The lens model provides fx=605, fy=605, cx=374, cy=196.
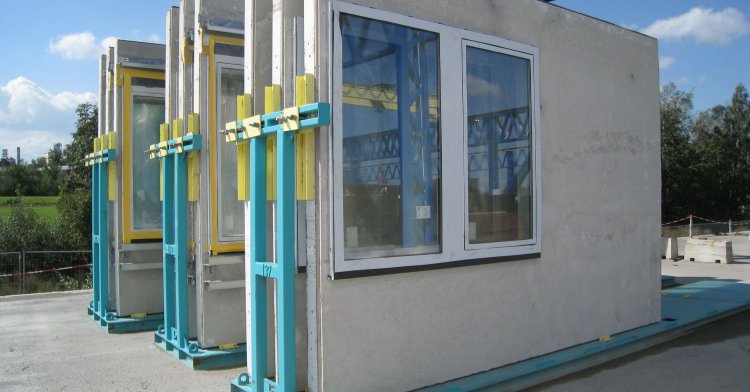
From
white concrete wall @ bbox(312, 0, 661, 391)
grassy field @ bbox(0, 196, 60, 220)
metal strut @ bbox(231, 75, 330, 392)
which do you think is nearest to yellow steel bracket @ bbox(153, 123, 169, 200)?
metal strut @ bbox(231, 75, 330, 392)

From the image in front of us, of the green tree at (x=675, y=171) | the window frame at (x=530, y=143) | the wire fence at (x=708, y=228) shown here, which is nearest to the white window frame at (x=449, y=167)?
the window frame at (x=530, y=143)

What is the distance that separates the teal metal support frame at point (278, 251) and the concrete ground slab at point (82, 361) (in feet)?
3.39

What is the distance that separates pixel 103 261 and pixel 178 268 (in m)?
2.32

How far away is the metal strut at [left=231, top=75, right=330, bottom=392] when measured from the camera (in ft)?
12.6

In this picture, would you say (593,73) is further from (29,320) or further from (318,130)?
(29,320)

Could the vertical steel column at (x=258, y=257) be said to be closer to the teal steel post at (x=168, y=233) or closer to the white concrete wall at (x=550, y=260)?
the white concrete wall at (x=550, y=260)

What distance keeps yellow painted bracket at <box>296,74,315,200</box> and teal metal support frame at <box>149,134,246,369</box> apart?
81.5 inches

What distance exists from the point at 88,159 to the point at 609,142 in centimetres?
653

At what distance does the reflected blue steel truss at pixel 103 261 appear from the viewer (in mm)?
7242

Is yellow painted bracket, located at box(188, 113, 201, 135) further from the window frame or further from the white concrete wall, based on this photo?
the window frame

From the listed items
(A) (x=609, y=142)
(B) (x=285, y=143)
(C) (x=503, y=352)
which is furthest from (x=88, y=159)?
(A) (x=609, y=142)

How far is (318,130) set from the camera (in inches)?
155

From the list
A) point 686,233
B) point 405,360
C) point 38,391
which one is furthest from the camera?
point 686,233

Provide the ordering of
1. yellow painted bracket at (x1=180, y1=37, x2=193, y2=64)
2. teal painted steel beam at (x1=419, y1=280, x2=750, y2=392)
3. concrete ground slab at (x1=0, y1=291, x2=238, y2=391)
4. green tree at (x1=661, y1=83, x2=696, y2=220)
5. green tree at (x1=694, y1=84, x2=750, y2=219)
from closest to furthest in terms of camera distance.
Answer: teal painted steel beam at (x1=419, y1=280, x2=750, y2=392) < concrete ground slab at (x1=0, y1=291, x2=238, y2=391) < yellow painted bracket at (x1=180, y1=37, x2=193, y2=64) < green tree at (x1=661, y1=83, x2=696, y2=220) < green tree at (x1=694, y1=84, x2=750, y2=219)
